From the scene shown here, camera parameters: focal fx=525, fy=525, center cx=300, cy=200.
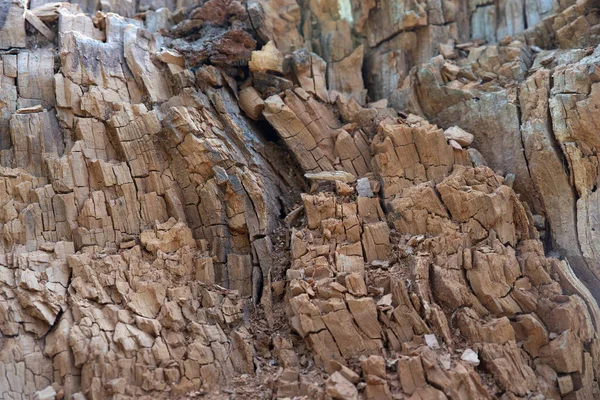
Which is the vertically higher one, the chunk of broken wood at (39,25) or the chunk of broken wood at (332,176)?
the chunk of broken wood at (39,25)

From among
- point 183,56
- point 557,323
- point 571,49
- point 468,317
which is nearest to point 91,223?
point 183,56

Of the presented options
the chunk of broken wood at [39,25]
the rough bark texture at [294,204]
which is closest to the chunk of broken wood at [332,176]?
the rough bark texture at [294,204]

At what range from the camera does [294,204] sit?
12.2 meters

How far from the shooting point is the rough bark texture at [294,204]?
9.12 meters

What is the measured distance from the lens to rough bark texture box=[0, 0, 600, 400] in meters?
9.12

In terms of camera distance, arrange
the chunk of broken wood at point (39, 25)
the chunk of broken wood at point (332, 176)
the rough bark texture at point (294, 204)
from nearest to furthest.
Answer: the rough bark texture at point (294, 204), the chunk of broken wood at point (332, 176), the chunk of broken wood at point (39, 25)

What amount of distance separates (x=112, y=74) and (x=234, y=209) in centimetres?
450

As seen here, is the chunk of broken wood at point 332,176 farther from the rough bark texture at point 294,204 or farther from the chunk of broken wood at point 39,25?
the chunk of broken wood at point 39,25

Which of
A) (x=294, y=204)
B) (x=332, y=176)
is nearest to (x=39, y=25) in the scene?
(x=294, y=204)

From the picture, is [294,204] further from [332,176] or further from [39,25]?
[39,25]

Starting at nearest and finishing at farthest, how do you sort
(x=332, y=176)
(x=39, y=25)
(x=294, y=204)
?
(x=332, y=176) → (x=294, y=204) → (x=39, y=25)

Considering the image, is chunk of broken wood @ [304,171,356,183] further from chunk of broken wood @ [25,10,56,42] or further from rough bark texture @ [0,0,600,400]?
chunk of broken wood @ [25,10,56,42]

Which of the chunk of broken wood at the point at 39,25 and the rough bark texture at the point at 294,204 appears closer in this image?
the rough bark texture at the point at 294,204

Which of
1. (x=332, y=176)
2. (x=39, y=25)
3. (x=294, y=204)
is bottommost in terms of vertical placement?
(x=294, y=204)
